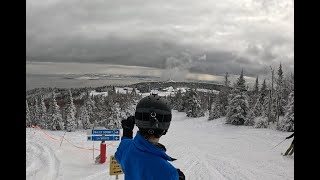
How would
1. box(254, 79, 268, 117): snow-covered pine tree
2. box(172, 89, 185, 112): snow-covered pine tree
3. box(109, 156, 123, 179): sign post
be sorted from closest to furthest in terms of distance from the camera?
box(109, 156, 123, 179): sign post → box(254, 79, 268, 117): snow-covered pine tree → box(172, 89, 185, 112): snow-covered pine tree

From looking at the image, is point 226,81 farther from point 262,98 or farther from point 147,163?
point 147,163

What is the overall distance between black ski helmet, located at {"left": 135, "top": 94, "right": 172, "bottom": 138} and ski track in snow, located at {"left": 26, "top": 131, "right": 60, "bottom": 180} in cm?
877

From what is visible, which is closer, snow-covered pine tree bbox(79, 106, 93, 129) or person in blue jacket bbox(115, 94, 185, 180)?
person in blue jacket bbox(115, 94, 185, 180)

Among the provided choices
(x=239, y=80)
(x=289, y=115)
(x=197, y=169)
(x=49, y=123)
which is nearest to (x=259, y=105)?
(x=239, y=80)

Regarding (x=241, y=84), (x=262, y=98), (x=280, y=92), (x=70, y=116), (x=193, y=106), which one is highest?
(x=241, y=84)

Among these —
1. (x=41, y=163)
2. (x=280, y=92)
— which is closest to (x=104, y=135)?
(x=41, y=163)

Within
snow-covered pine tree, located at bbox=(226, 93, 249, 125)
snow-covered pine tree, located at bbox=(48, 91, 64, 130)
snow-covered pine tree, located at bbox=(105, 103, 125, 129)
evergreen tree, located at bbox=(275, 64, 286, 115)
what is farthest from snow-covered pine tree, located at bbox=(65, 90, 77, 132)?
evergreen tree, located at bbox=(275, 64, 286, 115)

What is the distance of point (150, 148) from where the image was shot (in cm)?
237

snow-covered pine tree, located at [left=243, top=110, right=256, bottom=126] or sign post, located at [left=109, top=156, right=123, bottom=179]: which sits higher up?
sign post, located at [left=109, top=156, right=123, bottom=179]

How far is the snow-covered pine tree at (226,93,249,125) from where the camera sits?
147ft

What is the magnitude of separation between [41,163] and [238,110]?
35269 millimetres

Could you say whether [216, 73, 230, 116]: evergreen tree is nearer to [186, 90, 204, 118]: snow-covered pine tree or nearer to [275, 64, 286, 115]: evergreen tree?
[186, 90, 204, 118]: snow-covered pine tree
